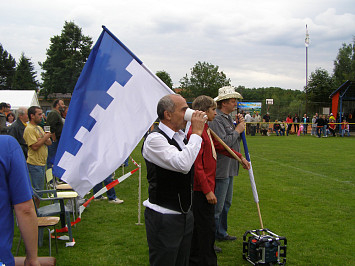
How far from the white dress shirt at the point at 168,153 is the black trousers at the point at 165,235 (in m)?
0.07

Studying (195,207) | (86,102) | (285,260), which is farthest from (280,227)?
(86,102)

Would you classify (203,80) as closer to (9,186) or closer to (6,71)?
(6,71)

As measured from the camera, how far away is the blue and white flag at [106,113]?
4156mm

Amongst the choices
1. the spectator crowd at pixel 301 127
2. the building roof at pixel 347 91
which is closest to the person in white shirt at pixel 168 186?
the spectator crowd at pixel 301 127

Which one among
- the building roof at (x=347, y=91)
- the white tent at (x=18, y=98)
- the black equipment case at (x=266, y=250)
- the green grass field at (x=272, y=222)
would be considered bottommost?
the green grass field at (x=272, y=222)

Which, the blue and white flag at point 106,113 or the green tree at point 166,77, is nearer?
the blue and white flag at point 106,113

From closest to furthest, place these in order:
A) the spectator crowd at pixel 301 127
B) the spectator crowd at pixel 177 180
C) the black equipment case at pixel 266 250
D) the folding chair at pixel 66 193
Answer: the spectator crowd at pixel 177 180, the black equipment case at pixel 266 250, the folding chair at pixel 66 193, the spectator crowd at pixel 301 127

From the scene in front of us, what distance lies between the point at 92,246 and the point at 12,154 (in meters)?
3.76

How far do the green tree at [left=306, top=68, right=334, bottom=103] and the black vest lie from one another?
4487 cm

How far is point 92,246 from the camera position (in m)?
5.38

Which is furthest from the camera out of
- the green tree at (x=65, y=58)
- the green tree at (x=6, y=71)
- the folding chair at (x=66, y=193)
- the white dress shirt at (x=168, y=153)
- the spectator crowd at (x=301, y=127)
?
the green tree at (x=6, y=71)

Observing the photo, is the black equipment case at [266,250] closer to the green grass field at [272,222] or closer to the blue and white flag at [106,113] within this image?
the green grass field at [272,222]

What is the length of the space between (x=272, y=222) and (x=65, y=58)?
60.8m

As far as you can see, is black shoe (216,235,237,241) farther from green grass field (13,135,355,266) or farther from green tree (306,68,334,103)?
green tree (306,68,334,103)
